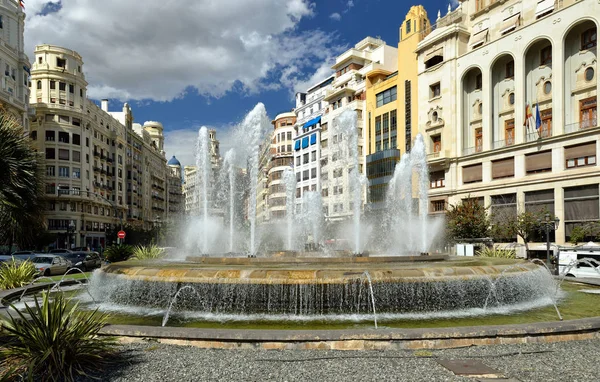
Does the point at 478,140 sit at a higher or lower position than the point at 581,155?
higher

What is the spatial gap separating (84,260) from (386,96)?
4582 centimetres

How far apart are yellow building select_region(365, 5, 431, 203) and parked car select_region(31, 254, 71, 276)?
41.7 metres

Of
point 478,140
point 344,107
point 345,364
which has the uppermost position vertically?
point 344,107

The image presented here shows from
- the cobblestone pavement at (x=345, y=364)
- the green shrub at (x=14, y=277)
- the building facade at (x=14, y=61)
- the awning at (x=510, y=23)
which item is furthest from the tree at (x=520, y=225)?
the building facade at (x=14, y=61)

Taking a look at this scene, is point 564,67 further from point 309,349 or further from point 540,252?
point 309,349

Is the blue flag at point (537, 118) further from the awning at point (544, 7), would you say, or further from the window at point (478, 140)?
the awning at point (544, 7)

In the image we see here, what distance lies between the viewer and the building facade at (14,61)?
162 feet

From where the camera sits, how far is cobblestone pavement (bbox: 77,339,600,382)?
574cm

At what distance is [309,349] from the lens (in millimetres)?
6922

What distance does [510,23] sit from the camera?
146ft

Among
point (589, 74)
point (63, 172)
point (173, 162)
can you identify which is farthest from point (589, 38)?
point (173, 162)

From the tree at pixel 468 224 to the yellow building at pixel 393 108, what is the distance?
18.2 meters

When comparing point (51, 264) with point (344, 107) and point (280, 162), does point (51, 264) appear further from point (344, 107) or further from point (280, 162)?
point (280, 162)

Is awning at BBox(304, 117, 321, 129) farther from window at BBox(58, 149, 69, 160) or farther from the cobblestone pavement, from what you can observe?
the cobblestone pavement
